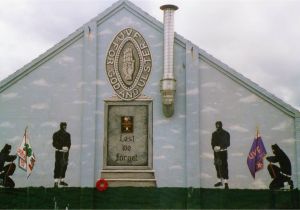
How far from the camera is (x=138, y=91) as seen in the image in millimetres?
22547

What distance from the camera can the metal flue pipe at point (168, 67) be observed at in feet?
71.4

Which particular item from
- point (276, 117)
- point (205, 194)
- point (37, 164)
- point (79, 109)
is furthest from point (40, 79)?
point (276, 117)

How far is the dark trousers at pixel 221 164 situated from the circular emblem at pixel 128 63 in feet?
14.9

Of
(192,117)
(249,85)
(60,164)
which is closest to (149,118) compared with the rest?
(192,117)

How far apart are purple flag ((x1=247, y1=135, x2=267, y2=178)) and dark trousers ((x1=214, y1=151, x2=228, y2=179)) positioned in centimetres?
100

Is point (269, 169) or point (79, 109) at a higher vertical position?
point (79, 109)

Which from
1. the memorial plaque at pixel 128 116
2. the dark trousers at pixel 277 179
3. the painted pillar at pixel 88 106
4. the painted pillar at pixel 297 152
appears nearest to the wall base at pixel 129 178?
the memorial plaque at pixel 128 116

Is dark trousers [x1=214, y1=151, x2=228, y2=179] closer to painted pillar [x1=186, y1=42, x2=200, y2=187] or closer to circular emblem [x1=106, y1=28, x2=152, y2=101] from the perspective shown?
painted pillar [x1=186, y1=42, x2=200, y2=187]

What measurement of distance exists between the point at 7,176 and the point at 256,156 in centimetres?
1109

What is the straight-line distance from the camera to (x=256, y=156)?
21.6 metres

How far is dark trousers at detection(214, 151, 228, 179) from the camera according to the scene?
21.7 m

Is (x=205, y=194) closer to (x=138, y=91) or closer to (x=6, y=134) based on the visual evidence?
(x=138, y=91)

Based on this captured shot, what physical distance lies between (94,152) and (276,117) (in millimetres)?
8145

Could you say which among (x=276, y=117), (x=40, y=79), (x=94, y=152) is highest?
(x=40, y=79)
